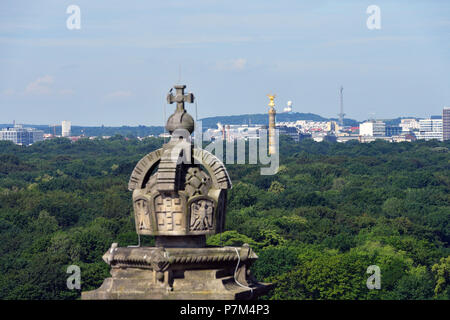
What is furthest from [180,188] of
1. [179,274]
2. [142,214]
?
[179,274]

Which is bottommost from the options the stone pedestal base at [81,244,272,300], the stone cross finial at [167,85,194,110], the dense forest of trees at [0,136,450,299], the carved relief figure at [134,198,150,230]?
the dense forest of trees at [0,136,450,299]

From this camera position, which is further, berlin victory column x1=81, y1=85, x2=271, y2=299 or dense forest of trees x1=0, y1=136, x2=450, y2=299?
dense forest of trees x1=0, y1=136, x2=450, y2=299

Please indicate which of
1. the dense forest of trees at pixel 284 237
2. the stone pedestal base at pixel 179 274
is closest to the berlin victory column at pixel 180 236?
the stone pedestal base at pixel 179 274

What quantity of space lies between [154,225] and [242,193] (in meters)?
153

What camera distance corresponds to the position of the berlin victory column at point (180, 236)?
2111 centimetres

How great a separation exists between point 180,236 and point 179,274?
0.63 meters

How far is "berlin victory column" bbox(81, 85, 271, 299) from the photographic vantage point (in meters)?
21.1

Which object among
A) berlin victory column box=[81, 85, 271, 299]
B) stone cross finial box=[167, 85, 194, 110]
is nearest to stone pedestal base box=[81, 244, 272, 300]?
berlin victory column box=[81, 85, 271, 299]

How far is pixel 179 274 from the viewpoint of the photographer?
838 inches

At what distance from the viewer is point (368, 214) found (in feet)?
534

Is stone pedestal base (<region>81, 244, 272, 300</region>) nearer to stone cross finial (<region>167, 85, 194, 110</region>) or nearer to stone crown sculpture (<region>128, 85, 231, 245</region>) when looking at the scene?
stone crown sculpture (<region>128, 85, 231, 245</region>)

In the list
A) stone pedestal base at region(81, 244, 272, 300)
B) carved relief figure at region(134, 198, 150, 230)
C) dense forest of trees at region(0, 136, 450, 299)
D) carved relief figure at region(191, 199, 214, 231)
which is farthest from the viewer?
dense forest of trees at region(0, 136, 450, 299)
